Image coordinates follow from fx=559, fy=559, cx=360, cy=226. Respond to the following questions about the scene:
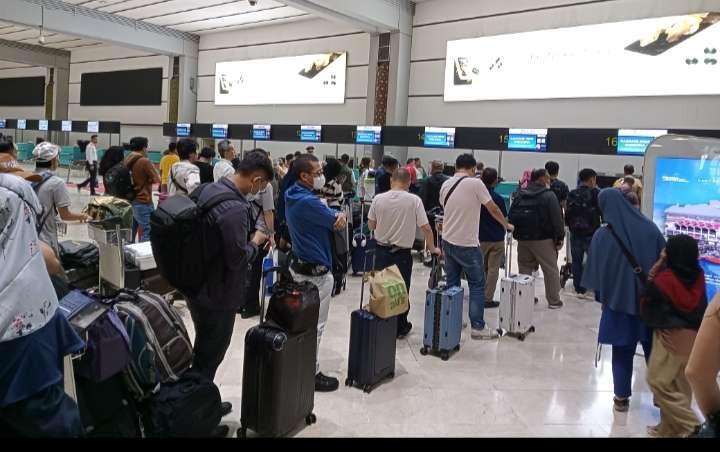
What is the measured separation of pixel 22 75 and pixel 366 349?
1345 inches

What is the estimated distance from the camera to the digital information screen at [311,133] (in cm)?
1561

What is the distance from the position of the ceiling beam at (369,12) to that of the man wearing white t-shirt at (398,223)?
9.61 m

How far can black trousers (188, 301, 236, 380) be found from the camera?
9.71 ft

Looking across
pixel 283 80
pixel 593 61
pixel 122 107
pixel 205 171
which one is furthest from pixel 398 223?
pixel 122 107

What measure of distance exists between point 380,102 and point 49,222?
502 inches

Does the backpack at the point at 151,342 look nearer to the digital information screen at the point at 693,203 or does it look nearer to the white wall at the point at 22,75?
the digital information screen at the point at 693,203

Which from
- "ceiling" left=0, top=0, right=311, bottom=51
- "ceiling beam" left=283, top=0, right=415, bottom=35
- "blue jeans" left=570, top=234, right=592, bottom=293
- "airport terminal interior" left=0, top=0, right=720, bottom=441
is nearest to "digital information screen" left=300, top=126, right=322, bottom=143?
"ceiling beam" left=283, top=0, right=415, bottom=35

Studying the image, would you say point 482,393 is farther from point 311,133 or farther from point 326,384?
point 311,133

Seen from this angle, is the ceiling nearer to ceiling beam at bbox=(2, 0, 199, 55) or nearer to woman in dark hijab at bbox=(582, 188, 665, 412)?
ceiling beam at bbox=(2, 0, 199, 55)

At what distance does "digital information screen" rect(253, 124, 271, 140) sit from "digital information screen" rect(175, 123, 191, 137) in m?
3.65

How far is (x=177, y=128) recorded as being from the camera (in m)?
20.0

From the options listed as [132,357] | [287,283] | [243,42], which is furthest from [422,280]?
[243,42]

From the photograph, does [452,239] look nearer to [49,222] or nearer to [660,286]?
[660,286]

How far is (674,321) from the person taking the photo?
3.02 meters
